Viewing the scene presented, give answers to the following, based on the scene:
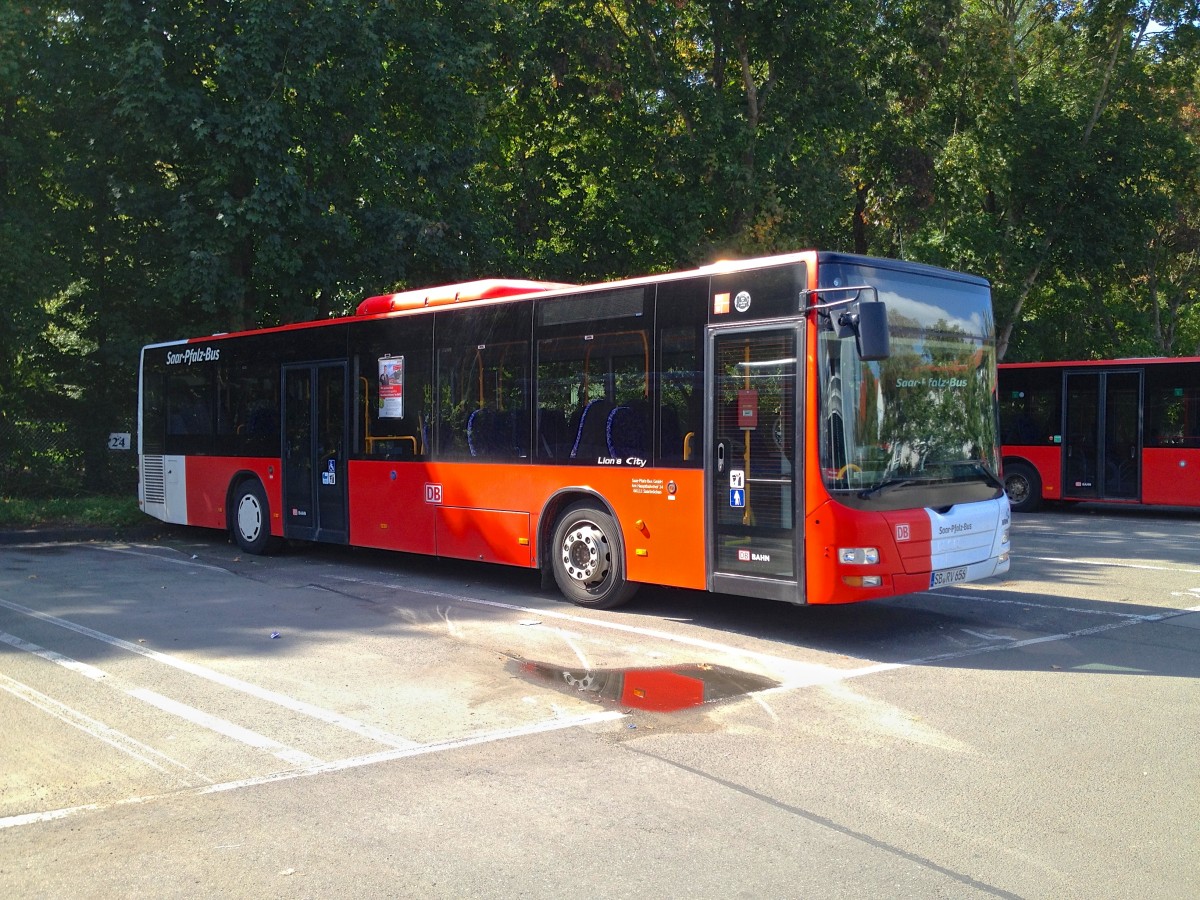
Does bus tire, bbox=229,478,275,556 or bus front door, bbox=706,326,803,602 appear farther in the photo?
bus tire, bbox=229,478,275,556

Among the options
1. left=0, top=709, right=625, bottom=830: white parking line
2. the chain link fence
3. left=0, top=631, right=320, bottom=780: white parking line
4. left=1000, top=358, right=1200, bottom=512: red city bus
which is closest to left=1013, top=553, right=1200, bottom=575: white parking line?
left=1000, top=358, right=1200, bottom=512: red city bus

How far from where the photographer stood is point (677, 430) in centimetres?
1015

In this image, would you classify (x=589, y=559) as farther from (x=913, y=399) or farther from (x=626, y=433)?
(x=913, y=399)

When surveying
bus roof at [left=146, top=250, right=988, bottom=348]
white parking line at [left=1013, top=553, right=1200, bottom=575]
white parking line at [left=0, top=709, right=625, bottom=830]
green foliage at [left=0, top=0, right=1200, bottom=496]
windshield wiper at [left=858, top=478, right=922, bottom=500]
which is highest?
green foliage at [left=0, top=0, right=1200, bottom=496]

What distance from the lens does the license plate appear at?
30.6 ft

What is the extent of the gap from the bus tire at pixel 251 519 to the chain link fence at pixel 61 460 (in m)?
5.75

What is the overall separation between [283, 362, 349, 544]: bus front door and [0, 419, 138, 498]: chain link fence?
23.4 feet

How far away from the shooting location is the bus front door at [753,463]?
9.11m

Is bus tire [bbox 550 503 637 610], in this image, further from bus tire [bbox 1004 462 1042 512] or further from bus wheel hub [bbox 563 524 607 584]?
bus tire [bbox 1004 462 1042 512]

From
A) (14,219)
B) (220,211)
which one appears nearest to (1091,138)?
(220,211)

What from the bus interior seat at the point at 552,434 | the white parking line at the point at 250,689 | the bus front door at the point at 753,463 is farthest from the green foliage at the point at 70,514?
the bus front door at the point at 753,463

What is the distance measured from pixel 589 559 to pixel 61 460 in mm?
14344

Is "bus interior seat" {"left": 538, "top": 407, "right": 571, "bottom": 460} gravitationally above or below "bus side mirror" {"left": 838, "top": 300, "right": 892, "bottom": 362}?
below

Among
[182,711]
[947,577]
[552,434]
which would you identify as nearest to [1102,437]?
[947,577]
